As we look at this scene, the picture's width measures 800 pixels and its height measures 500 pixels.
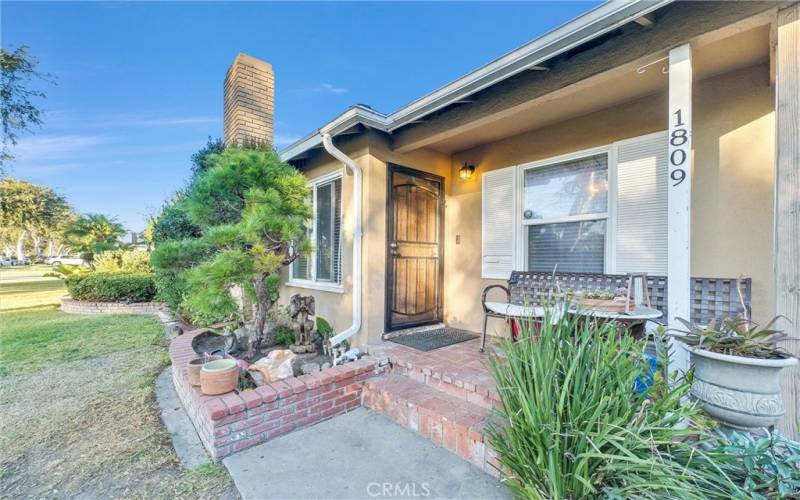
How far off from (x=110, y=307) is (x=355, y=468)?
9055mm

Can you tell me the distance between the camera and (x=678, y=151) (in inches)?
83.4

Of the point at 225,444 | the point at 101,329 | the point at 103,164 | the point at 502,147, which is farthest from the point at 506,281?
the point at 103,164

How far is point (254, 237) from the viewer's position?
3.20m

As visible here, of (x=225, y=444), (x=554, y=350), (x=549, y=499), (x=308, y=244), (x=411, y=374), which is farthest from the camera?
(x=308, y=244)

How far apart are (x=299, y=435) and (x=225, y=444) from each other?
0.50 m

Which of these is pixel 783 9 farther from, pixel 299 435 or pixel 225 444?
pixel 225 444

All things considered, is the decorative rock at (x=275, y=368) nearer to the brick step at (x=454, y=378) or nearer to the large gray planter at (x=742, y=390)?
the brick step at (x=454, y=378)

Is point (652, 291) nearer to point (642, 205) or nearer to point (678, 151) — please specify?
point (642, 205)

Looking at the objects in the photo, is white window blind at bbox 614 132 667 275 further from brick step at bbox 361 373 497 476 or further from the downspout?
the downspout

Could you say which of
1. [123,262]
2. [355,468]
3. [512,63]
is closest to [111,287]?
[123,262]

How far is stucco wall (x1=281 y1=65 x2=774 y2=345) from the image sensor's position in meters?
2.58

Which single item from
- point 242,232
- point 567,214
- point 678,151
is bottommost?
point 242,232

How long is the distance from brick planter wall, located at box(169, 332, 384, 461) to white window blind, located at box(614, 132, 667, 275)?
2.66 metres

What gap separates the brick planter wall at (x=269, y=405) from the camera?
89.0 inches
